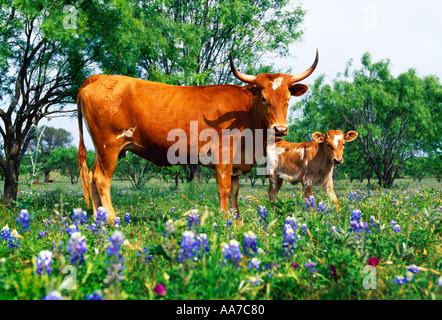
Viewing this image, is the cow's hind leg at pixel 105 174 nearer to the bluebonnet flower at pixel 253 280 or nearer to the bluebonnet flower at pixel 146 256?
the bluebonnet flower at pixel 146 256

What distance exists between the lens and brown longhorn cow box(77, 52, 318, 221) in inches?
204

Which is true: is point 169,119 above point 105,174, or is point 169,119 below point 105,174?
above

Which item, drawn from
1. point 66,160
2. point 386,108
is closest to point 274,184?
point 386,108

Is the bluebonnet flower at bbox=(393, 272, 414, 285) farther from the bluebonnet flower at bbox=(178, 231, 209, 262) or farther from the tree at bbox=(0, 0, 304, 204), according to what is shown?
the tree at bbox=(0, 0, 304, 204)

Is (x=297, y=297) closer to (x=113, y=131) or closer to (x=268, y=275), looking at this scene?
(x=268, y=275)

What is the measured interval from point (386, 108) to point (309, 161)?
55.1 ft

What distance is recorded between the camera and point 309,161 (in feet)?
28.9

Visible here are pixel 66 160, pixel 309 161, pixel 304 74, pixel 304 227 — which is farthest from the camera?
pixel 66 160

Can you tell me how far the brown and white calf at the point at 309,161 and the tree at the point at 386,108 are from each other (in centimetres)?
1448

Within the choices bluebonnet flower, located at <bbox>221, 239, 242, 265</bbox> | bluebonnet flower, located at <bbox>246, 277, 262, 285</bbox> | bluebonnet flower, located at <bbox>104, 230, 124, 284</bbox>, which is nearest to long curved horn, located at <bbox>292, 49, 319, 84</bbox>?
bluebonnet flower, located at <bbox>221, 239, 242, 265</bbox>

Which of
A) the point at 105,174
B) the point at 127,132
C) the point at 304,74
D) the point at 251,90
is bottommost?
the point at 105,174

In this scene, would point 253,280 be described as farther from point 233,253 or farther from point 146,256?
point 146,256

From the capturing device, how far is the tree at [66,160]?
52.6 metres
